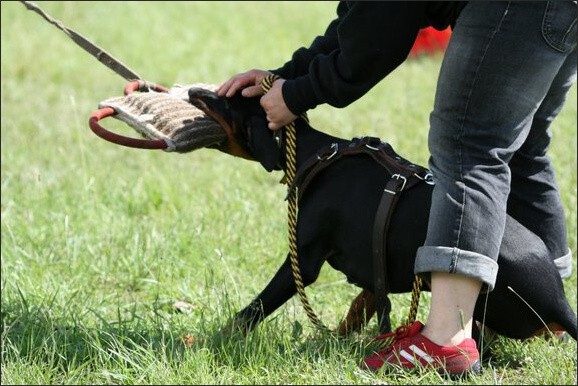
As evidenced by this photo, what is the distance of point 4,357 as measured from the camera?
3.15 meters

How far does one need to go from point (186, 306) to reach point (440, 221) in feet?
4.70

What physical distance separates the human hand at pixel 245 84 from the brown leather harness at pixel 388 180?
1.07 feet

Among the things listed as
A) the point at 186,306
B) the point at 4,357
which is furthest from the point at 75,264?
the point at 4,357

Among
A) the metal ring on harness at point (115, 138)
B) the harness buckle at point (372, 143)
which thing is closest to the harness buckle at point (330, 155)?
the harness buckle at point (372, 143)

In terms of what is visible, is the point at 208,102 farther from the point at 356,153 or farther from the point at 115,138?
the point at 356,153

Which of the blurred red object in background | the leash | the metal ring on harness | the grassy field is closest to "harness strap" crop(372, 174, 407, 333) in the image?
the grassy field

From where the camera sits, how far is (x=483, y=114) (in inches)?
112

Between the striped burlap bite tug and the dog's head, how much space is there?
3cm

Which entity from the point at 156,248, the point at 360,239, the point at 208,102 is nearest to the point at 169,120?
the point at 208,102

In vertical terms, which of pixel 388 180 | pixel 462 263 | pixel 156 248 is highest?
pixel 388 180

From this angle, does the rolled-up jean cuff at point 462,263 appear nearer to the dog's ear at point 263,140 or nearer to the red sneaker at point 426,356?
→ the red sneaker at point 426,356

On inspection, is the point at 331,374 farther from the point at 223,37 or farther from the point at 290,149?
the point at 223,37

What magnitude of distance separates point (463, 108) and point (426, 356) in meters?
0.76

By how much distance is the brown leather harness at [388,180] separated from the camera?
10.3 feet
